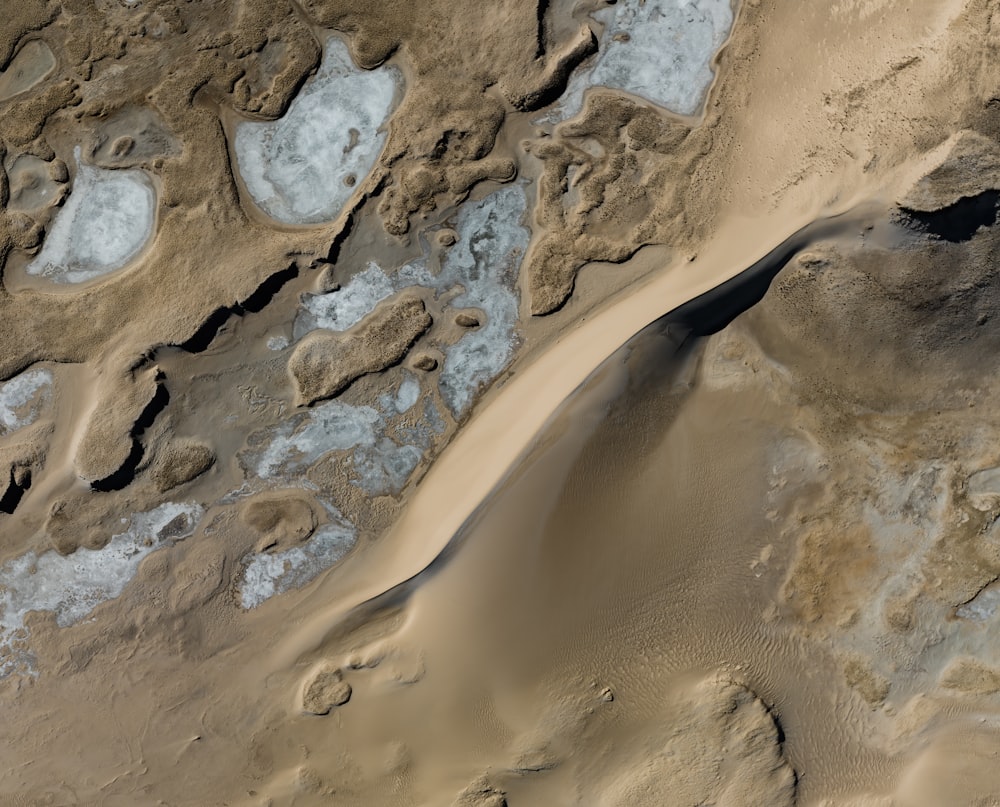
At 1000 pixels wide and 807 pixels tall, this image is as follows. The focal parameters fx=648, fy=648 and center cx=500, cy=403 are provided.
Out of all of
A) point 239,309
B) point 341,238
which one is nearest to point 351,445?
point 239,309

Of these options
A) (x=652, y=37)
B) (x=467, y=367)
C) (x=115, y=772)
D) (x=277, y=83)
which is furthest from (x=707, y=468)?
(x=115, y=772)

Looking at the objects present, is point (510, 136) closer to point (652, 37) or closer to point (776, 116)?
point (652, 37)

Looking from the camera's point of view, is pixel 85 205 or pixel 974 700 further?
pixel 85 205

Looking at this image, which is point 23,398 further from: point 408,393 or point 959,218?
point 959,218

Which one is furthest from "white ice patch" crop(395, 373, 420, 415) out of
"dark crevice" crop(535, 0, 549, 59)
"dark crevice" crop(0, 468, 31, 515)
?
"dark crevice" crop(0, 468, 31, 515)

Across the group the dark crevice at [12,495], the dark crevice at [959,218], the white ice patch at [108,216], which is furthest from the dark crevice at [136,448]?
the dark crevice at [959,218]

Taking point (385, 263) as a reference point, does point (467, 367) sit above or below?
below
